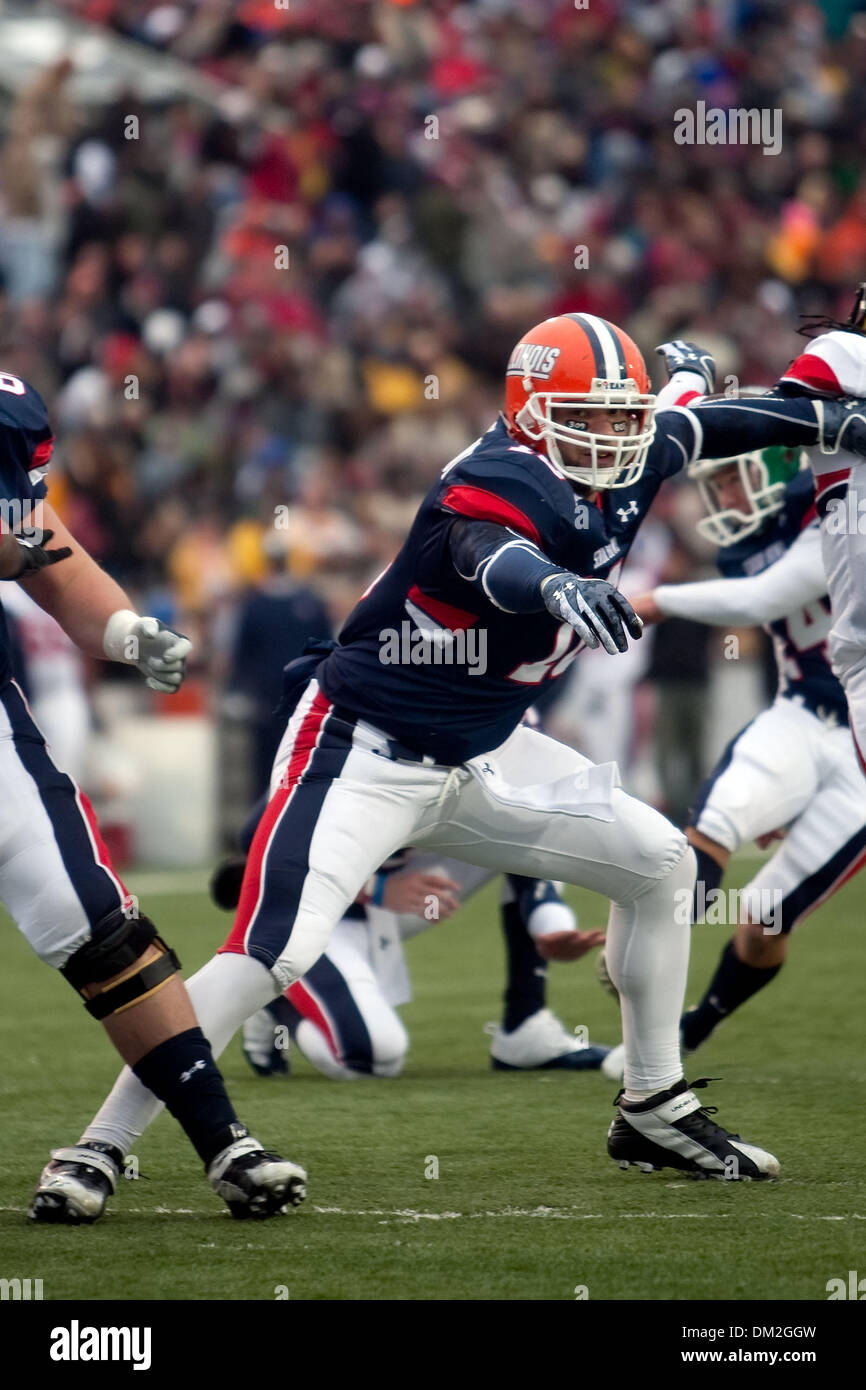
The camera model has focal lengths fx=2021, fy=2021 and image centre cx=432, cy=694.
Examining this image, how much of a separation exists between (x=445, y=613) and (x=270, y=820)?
556 millimetres

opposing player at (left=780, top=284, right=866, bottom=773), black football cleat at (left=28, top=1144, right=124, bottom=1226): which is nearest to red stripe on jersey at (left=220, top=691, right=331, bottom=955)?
black football cleat at (left=28, top=1144, right=124, bottom=1226)

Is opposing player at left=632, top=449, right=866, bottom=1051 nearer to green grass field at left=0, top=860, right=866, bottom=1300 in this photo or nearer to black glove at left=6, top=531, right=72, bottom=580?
green grass field at left=0, top=860, right=866, bottom=1300

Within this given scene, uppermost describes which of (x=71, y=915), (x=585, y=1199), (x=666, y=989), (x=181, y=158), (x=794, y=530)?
Result: (x=181, y=158)

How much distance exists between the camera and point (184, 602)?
12.1 m

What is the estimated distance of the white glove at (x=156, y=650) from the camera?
12.7 ft

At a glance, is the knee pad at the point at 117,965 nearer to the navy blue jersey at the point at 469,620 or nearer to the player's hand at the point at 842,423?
the navy blue jersey at the point at 469,620

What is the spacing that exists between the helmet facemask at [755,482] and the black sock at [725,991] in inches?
46.9

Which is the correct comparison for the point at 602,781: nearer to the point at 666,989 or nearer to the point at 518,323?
the point at 666,989

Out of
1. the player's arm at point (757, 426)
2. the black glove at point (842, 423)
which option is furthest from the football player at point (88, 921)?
the black glove at point (842, 423)

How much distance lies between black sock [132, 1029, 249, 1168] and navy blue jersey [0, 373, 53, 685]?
2.55 ft

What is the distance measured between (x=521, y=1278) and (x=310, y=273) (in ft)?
37.0
